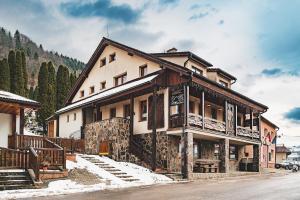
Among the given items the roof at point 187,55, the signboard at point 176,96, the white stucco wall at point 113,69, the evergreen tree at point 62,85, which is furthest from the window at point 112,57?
the evergreen tree at point 62,85

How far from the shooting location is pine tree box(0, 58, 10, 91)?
5656 centimetres

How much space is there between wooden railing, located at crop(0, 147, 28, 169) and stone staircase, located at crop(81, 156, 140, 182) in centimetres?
471

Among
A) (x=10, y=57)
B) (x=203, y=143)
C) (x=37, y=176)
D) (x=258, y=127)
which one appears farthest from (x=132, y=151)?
(x=10, y=57)

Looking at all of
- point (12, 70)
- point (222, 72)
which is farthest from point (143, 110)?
point (12, 70)

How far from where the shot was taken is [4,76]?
57531 mm

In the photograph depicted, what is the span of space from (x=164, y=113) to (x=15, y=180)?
1160 centimetres

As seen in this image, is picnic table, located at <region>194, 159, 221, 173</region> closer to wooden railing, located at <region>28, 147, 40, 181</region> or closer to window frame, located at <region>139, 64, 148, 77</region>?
window frame, located at <region>139, 64, 148, 77</region>

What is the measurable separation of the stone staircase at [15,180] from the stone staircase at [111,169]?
196 inches

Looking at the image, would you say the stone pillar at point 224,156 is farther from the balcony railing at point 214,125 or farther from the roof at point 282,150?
the roof at point 282,150

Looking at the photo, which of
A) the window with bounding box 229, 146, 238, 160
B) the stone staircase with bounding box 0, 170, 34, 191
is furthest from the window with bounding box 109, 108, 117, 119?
the stone staircase with bounding box 0, 170, 34, 191

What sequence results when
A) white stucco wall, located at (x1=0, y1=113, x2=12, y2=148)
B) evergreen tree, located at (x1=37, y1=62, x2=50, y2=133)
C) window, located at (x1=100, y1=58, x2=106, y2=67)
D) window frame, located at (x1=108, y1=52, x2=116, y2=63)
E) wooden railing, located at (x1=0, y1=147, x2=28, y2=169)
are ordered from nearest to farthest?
wooden railing, located at (x1=0, y1=147, x2=28, y2=169)
white stucco wall, located at (x1=0, y1=113, x2=12, y2=148)
window frame, located at (x1=108, y1=52, x2=116, y2=63)
window, located at (x1=100, y1=58, x2=106, y2=67)
evergreen tree, located at (x1=37, y1=62, x2=50, y2=133)

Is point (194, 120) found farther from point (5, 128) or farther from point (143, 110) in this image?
point (5, 128)

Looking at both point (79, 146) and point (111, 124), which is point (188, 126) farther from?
point (79, 146)

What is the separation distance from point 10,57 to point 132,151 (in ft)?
151
